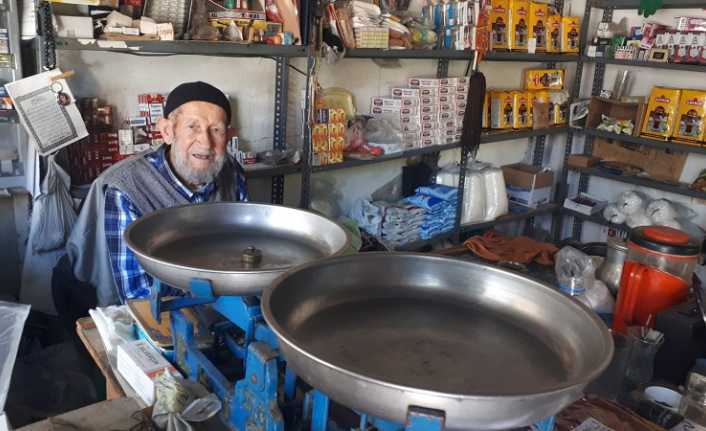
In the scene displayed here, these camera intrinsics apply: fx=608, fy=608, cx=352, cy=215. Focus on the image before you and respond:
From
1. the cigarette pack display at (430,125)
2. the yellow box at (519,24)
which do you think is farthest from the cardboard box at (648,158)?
the cigarette pack display at (430,125)

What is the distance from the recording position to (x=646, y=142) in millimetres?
3416

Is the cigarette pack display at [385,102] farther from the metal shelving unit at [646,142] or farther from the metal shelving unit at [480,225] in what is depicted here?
the metal shelving unit at [646,142]

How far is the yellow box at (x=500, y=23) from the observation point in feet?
10.3

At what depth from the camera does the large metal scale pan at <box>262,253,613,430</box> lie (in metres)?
0.60

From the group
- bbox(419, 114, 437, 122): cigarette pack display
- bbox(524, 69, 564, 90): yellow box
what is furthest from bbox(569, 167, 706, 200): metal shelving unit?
bbox(419, 114, 437, 122): cigarette pack display

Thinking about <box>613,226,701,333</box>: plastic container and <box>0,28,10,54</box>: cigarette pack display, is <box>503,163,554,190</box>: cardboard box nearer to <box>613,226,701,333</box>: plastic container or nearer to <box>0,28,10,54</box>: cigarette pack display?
<box>613,226,701,333</box>: plastic container

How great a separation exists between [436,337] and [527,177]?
302 cm

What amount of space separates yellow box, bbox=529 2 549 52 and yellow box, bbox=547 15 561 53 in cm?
2

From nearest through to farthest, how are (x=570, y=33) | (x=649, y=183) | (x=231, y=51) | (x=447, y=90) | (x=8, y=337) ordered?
(x=8, y=337), (x=231, y=51), (x=447, y=90), (x=649, y=183), (x=570, y=33)

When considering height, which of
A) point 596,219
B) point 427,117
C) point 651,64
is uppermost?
point 651,64

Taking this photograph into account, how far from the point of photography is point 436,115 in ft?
9.80

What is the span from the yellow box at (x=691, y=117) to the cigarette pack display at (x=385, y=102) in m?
1.57

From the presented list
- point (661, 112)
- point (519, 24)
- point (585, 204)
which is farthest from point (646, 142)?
point (519, 24)

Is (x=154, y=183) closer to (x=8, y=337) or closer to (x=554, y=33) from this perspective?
(x=8, y=337)
